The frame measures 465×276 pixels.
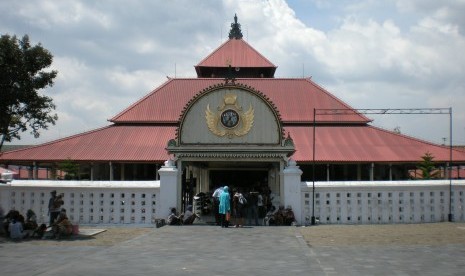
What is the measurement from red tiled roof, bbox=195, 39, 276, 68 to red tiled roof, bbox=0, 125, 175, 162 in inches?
359

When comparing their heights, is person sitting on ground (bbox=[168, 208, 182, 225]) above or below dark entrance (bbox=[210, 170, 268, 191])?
below

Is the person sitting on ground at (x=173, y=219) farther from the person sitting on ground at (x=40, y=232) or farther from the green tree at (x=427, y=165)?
the green tree at (x=427, y=165)

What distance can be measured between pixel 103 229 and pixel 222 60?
31.6 meters

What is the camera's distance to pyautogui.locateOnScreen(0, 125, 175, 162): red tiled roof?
3647cm

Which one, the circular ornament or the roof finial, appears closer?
the circular ornament

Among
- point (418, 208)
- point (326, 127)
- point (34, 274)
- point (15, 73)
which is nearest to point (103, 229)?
point (15, 73)

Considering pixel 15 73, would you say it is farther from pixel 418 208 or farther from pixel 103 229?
pixel 418 208

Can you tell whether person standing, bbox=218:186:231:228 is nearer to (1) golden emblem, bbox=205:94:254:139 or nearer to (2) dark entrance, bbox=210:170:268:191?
(1) golden emblem, bbox=205:94:254:139

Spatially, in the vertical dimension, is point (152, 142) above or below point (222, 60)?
below

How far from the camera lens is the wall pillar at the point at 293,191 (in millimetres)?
18953

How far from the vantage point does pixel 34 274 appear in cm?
955

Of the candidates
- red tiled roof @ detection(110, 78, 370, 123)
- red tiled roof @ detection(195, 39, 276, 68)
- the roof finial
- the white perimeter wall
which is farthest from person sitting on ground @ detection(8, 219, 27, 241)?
the roof finial

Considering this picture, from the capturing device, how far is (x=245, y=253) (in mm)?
11930

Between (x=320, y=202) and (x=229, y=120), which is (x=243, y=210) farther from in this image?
(x=229, y=120)
